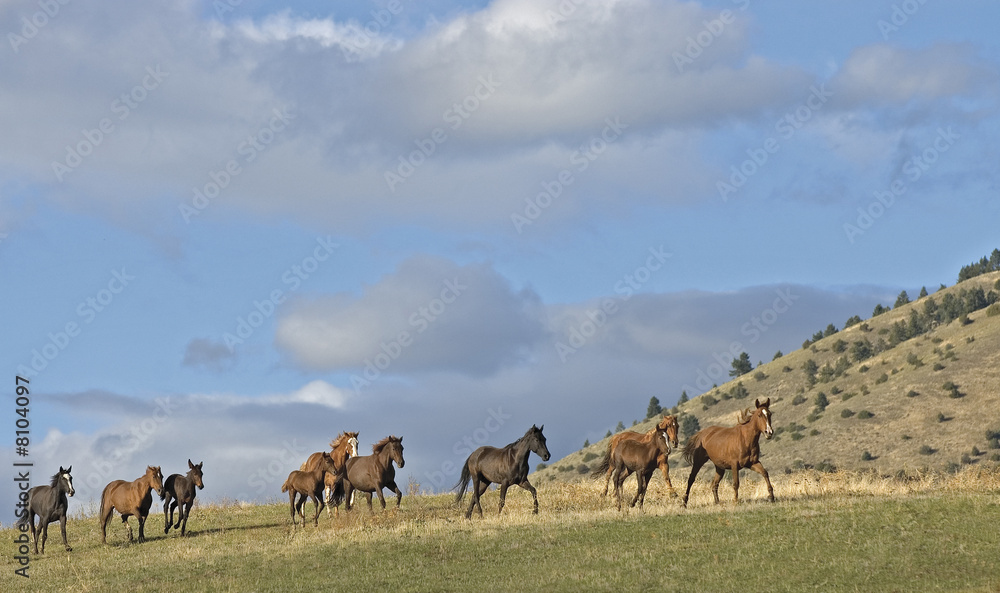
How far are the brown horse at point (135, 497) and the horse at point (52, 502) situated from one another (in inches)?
44.8

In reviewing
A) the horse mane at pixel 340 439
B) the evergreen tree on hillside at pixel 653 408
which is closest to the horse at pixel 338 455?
the horse mane at pixel 340 439

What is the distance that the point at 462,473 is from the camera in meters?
30.4

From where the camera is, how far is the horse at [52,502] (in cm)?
3034

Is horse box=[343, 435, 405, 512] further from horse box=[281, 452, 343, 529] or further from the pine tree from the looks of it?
the pine tree

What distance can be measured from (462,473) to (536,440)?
118 inches

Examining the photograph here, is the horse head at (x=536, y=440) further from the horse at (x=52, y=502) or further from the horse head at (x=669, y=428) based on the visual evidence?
the horse at (x=52, y=502)

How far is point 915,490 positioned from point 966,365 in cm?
8660

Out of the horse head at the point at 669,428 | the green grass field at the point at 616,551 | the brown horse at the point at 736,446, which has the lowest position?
the green grass field at the point at 616,551

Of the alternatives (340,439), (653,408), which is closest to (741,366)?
(653,408)

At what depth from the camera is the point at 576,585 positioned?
66.6 ft

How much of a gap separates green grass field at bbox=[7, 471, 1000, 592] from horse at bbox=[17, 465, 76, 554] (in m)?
1.00

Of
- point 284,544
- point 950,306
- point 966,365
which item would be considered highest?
point 950,306

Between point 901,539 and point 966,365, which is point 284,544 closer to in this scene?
point 901,539

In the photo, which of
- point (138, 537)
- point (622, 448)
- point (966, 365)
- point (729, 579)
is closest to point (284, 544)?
point (138, 537)
